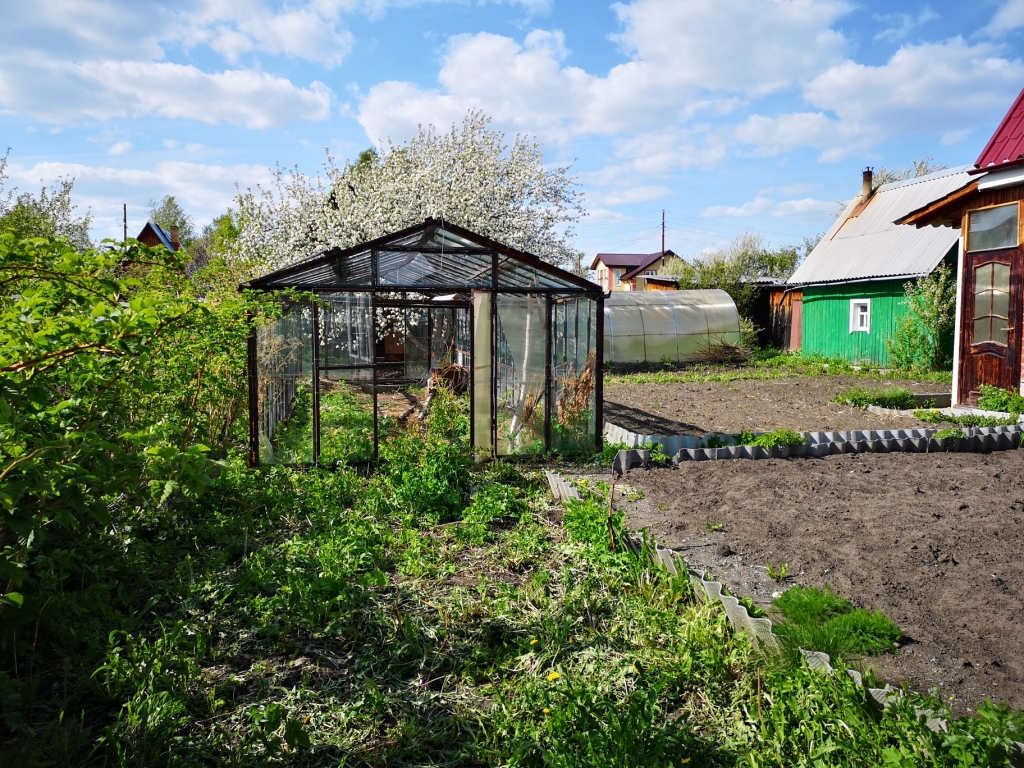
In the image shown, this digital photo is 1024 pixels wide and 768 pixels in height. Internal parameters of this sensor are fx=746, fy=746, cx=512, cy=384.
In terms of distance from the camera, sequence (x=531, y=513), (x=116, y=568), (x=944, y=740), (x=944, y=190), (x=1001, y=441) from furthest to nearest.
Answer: (x=944, y=190), (x=1001, y=441), (x=531, y=513), (x=116, y=568), (x=944, y=740)

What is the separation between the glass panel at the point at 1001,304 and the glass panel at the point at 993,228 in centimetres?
69

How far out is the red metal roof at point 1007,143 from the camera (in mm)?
10258

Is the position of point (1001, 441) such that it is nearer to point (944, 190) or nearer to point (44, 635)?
point (44, 635)

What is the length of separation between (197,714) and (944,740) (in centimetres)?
317

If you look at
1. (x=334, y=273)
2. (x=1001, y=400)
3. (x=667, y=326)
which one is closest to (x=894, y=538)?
(x=334, y=273)

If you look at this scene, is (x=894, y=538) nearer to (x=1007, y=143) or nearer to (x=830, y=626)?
(x=830, y=626)

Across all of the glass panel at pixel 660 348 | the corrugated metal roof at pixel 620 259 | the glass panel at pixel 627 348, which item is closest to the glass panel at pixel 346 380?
the glass panel at pixel 627 348

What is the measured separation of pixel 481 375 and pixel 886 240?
55.2 feet

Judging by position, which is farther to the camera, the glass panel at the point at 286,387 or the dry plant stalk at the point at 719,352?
the dry plant stalk at the point at 719,352

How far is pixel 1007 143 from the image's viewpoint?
10.5 m

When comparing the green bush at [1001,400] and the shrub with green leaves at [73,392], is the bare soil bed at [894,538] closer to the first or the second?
the green bush at [1001,400]

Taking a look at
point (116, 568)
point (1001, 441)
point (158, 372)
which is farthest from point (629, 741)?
point (1001, 441)

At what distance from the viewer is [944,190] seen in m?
20.9

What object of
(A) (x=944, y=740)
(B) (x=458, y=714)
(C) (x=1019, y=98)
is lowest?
(B) (x=458, y=714)
